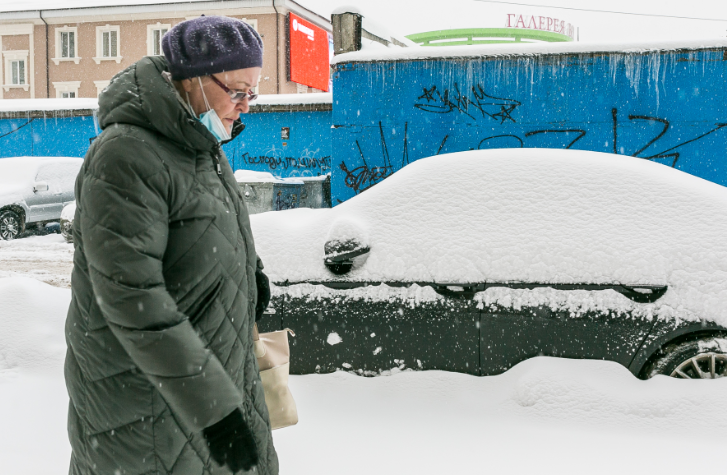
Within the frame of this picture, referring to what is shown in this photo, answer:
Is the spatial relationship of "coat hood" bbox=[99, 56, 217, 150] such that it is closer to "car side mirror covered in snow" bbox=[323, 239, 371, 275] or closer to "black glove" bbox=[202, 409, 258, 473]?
"black glove" bbox=[202, 409, 258, 473]

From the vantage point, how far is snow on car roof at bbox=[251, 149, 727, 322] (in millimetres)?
3332

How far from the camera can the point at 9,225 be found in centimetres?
1190

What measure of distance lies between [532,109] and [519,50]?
0.91 m

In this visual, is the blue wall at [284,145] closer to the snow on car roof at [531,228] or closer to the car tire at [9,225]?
the car tire at [9,225]

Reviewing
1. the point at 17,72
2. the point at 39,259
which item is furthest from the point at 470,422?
the point at 17,72

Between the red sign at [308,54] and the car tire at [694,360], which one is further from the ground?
the red sign at [308,54]

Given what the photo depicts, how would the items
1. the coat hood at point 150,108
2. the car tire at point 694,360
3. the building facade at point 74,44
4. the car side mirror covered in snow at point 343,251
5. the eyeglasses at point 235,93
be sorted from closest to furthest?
the coat hood at point 150,108, the eyeglasses at point 235,93, the car tire at point 694,360, the car side mirror covered in snow at point 343,251, the building facade at point 74,44

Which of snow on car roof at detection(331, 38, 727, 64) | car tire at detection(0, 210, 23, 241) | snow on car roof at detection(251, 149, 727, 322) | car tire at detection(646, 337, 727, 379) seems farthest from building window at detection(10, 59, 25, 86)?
car tire at detection(646, 337, 727, 379)

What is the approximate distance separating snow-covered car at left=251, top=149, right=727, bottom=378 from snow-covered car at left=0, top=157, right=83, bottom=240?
31.5 ft

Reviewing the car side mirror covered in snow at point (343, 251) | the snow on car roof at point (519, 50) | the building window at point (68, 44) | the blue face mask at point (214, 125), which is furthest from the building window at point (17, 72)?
the blue face mask at point (214, 125)

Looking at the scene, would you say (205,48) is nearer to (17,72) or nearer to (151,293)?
(151,293)

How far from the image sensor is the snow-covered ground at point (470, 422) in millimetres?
2836

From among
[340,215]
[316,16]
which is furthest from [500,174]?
[316,16]

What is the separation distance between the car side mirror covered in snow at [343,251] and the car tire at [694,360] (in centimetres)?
168
